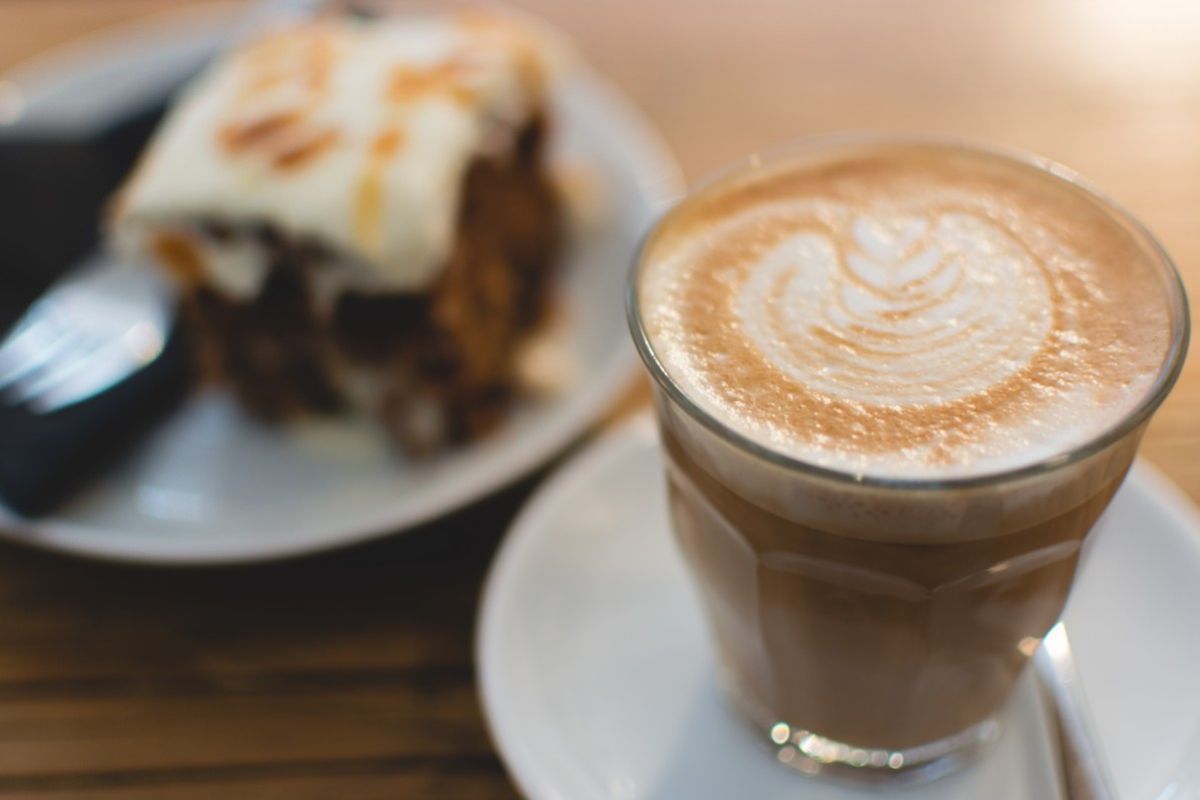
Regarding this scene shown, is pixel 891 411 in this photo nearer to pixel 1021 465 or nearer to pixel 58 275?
pixel 1021 465

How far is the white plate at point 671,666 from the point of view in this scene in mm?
827

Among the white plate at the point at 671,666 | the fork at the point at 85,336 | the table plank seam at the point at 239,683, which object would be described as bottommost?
A: the table plank seam at the point at 239,683

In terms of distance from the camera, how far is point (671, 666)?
0.95 meters

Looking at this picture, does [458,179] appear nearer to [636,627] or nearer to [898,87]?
[636,627]

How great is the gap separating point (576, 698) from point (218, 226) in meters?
0.75

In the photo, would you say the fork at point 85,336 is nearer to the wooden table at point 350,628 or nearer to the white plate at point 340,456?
the white plate at point 340,456

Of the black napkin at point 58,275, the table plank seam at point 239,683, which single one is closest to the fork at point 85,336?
the black napkin at point 58,275

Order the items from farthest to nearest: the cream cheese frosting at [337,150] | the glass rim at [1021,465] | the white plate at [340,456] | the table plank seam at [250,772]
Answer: the cream cheese frosting at [337,150] < the white plate at [340,456] < the table plank seam at [250,772] < the glass rim at [1021,465]

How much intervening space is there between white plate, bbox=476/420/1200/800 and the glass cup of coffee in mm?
40

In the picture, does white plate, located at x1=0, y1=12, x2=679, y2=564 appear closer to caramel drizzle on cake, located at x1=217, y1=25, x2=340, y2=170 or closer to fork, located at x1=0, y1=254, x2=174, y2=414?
fork, located at x1=0, y1=254, x2=174, y2=414

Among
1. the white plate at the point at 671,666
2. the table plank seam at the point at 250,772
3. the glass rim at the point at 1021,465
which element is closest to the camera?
the glass rim at the point at 1021,465

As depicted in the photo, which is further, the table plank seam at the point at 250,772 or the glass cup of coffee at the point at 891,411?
the table plank seam at the point at 250,772

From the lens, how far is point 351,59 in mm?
1429

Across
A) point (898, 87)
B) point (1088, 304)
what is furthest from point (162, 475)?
point (898, 87)
